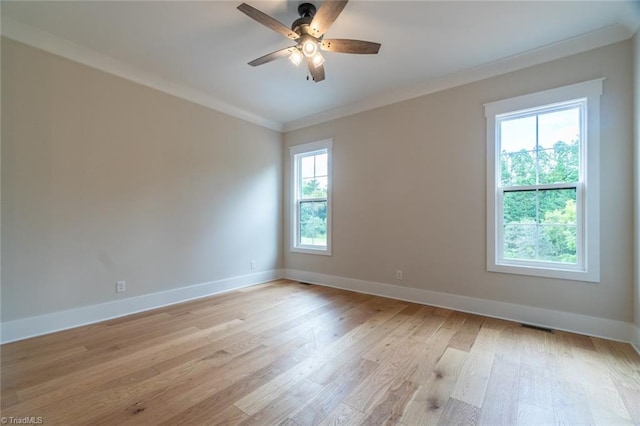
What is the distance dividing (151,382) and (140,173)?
93.7 inches

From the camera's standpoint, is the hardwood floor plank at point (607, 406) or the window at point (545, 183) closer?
the hardwood floor plank at point (607, 406)

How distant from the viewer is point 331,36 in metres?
2.59

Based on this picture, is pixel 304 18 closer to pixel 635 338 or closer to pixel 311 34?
pixel 311 34

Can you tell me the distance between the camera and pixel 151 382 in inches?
72.7

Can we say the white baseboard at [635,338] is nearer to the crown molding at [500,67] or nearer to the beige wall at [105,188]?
the crown molding at [500,67]

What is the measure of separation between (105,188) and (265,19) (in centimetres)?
247

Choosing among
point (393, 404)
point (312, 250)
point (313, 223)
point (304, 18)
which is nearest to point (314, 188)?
point (313, 223)

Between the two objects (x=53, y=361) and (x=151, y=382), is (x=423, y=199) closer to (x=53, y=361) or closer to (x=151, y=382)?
(x=151, y=382)

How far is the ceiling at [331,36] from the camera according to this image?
2.26 metres

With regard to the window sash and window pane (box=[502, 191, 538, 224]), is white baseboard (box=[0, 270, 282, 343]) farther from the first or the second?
window pane (box=[502, 191, 538, 224])

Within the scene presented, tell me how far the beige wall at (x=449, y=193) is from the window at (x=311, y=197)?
0.16 metres

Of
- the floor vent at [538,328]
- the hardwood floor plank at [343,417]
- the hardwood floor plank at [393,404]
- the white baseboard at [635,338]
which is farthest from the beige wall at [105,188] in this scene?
the white baseboard at [635,338]

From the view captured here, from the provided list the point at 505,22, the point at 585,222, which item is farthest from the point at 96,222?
the point at 585,222

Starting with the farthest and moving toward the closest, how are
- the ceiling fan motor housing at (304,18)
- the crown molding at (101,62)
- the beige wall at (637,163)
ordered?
the crown molding at (101,62) < the beige wall at (637,163) < the ceiling fan motor housing at (304,18)
